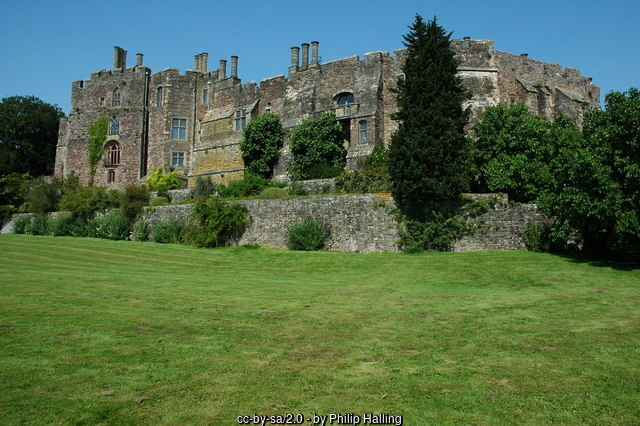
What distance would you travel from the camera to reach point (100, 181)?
1828 inches

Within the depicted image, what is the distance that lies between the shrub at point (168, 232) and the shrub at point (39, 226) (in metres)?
10.4

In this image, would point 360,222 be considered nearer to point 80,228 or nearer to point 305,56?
point 80,228

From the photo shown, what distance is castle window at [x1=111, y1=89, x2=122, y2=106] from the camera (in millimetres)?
46781

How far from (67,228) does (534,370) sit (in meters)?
31.3

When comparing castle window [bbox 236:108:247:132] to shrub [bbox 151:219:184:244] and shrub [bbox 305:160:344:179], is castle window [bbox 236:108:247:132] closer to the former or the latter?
shrub [bbox 305:160:344:179]

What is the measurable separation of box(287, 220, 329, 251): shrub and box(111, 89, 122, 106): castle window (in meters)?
32.3

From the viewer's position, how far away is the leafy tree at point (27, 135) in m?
51.6

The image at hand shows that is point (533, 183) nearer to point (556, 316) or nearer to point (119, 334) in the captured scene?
point (556, 316)

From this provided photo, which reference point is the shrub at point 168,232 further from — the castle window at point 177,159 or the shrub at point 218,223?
the castle window at point 177,159

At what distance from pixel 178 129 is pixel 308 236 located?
27.6 metres

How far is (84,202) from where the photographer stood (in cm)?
3095

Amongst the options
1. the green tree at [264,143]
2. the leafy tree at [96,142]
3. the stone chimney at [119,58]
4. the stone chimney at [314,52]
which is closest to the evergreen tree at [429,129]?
the green tree at [264,143]

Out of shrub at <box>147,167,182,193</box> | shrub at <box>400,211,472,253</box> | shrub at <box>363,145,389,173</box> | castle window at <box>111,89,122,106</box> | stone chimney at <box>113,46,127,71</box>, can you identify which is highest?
stone chimney at <box>113,46,127,71</box>

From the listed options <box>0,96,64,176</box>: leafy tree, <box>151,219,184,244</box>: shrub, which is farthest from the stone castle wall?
<box>0,96,64,176</box>: leafy tree
